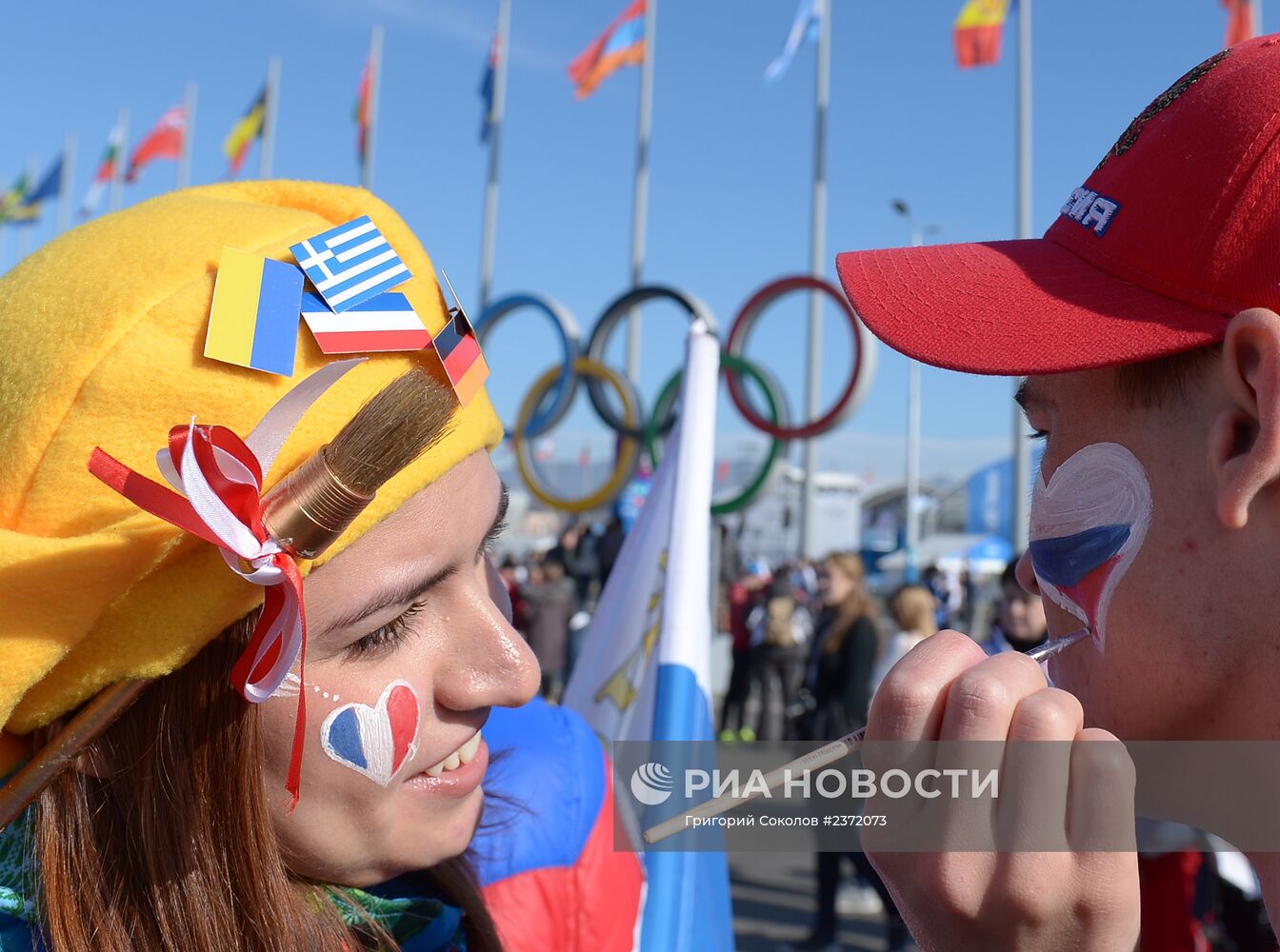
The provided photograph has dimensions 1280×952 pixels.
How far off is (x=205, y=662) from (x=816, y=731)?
5.22 m

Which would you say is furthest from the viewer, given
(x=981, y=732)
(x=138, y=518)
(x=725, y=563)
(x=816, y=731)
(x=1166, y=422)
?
(x=725, y=563)

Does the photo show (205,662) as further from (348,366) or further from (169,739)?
(348,366)

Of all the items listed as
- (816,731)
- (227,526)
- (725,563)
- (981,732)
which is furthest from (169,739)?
(725,563)

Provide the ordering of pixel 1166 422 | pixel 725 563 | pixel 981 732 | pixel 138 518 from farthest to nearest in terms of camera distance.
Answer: pixel 725 563 < pixel 138 518 < pixel 1166 422 < pixel 981 732

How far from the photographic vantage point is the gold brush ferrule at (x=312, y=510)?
3.79 feet

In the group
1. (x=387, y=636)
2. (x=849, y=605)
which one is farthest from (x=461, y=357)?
(x=849, y=605)

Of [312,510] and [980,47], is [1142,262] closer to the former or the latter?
[312,510]

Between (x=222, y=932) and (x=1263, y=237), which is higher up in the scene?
(x=1263, y=237)

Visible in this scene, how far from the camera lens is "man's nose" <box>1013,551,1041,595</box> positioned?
127cm

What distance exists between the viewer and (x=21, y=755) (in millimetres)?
1269

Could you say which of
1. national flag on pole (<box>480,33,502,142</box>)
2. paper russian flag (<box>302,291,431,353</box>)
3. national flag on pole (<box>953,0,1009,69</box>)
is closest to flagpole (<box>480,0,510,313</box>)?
national flag on pole (<box>480,33,502,142</box>)

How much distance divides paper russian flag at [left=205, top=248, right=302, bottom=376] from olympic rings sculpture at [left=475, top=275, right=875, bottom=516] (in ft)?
18.9

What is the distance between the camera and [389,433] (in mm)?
1182

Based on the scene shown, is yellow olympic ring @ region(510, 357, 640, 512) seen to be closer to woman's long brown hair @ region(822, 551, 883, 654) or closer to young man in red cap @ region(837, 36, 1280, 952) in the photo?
woman's long brown hair @ region(822, 551, 883, 654)
